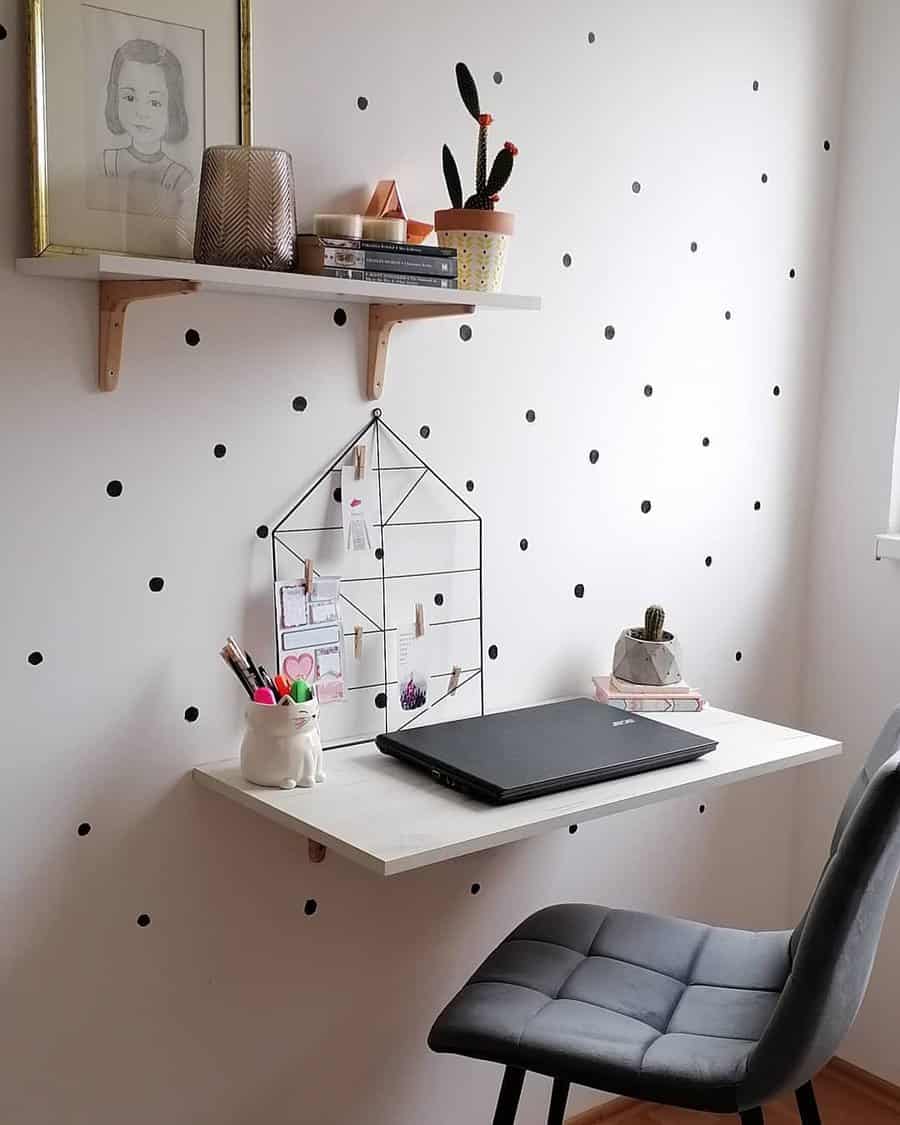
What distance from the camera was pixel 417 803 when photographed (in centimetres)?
156

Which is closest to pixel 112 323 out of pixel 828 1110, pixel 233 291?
pixel 233 291

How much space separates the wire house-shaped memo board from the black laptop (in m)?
0.08

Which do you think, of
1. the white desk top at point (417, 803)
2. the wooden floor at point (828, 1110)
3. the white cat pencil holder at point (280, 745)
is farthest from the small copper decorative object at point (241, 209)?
the wooden floor at point (828, 1110)

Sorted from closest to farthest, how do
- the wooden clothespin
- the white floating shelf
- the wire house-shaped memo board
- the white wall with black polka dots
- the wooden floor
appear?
the white floating shelf
the white wall with black polka dots
the wire house-shaped memo board
the wooden clothespin
the wooden floor

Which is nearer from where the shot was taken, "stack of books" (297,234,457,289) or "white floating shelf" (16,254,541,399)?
"white floating shelf" (16,254,541,399)

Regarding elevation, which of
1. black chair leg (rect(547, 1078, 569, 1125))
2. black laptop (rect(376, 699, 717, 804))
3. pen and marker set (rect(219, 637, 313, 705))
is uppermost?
pen and marker set (rect(219, 637, 313, 705))

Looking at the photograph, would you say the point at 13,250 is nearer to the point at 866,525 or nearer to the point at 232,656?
the point at 232,656

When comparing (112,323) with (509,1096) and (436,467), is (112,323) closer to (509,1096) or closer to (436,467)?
(436,467)

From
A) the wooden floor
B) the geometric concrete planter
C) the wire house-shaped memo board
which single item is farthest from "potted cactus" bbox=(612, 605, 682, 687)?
the wooden floor

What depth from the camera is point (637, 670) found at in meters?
2.01

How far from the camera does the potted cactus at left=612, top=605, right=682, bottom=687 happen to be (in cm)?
200

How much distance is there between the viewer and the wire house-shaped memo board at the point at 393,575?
5.75 feet

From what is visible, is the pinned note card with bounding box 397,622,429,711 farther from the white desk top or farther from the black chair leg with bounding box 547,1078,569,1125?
the black chair leg with bounding box 547,1078,569,1125

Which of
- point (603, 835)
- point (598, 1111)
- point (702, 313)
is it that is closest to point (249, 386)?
point (702, 313)
